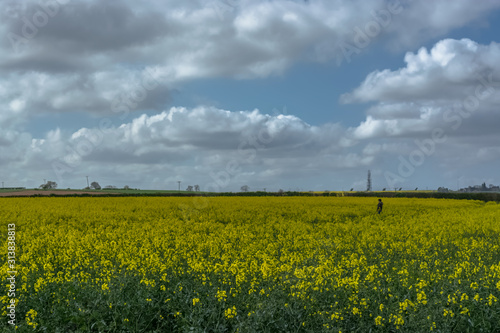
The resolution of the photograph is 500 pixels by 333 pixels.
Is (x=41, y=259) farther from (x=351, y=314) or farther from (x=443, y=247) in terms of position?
(x=443, y=247)

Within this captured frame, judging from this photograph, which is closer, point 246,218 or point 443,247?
point 443,247

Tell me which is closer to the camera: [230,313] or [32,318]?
[230,313]

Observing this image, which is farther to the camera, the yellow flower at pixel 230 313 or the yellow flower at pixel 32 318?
the yellow flower at pixel 32 318

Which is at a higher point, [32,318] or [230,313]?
[230,313]

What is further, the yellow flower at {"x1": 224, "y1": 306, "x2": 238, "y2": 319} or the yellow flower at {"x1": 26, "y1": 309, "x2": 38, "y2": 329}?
the yellow flower at {"x1": 26, "y1": 309, "x2": 38, "y2": 329}

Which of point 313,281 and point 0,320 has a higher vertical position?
point 313,281

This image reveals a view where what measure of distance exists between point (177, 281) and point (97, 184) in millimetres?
138336

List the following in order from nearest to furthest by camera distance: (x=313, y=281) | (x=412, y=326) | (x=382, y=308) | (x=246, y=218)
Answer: (x=412, y=326) → (x=382, y=308) → (x=313, y=281) → (x=246, y=218)

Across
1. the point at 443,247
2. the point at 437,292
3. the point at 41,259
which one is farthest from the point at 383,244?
the point at 41,259

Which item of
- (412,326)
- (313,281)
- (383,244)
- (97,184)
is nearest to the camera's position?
(412,326)

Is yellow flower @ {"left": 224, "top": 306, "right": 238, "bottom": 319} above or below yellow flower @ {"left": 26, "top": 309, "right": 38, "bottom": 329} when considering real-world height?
above

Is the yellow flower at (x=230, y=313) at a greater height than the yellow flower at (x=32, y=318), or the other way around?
the yellow flower at (x=230, y=313)

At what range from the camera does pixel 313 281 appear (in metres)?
8.93

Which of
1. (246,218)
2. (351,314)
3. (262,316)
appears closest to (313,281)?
(351,314)
